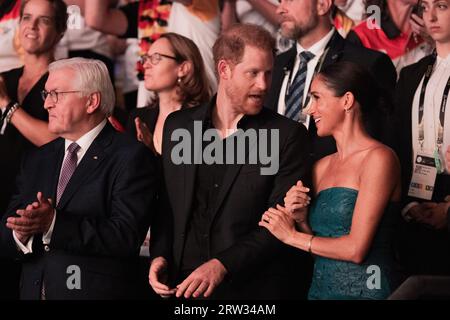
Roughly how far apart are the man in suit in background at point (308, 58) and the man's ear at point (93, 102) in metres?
1.09

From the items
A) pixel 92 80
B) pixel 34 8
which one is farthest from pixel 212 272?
pixel 34 8

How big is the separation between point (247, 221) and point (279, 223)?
0.49ft

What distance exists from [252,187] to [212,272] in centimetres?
39

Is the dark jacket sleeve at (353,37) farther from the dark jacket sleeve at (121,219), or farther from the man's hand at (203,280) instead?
the man's hand at (203,280)

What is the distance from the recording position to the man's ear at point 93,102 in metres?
4.54

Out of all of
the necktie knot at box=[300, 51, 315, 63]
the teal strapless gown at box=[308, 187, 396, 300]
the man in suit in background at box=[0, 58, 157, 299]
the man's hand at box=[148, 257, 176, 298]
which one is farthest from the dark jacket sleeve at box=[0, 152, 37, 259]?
the necktie knot at box=[300, 51, 315, 63]

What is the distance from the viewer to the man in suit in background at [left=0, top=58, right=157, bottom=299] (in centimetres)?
430

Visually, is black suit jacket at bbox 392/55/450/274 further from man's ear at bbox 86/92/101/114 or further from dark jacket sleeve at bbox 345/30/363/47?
man's ear at bbox 86/92/101/114

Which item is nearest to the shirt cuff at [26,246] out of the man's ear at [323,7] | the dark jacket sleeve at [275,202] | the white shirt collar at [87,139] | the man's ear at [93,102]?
the white shirt collar at [87,139]

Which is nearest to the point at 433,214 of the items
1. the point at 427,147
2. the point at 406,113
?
the point at 427,147

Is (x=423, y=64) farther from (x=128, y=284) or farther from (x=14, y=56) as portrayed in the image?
(x=14, y=56)

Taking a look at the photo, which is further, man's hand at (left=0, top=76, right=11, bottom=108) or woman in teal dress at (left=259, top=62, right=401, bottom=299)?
man's hand at (left=0, top=76, right=11, bottom=108)

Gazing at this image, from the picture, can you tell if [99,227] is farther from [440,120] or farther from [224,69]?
[440,120]

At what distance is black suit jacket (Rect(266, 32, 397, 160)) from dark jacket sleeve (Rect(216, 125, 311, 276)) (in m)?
0.44
